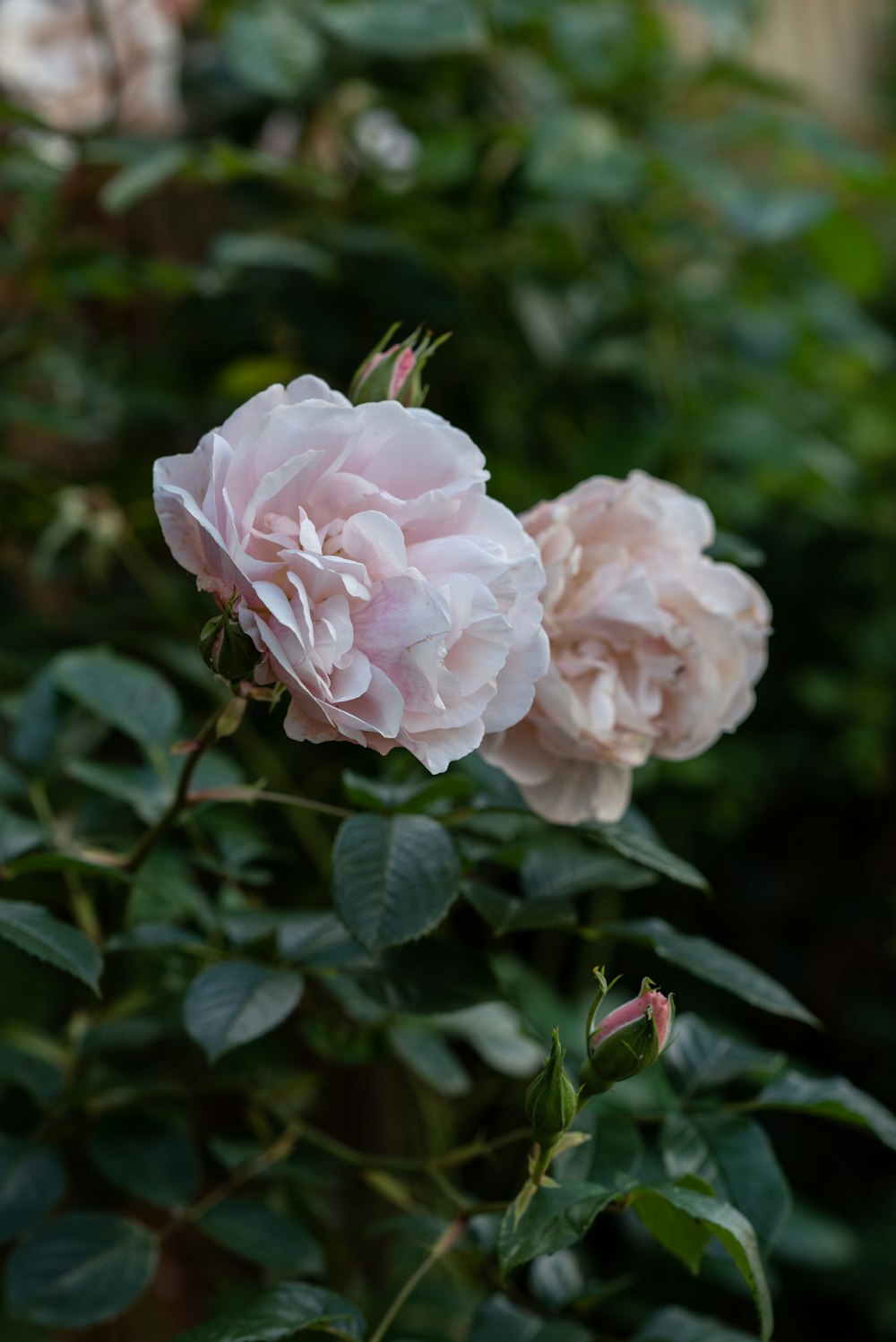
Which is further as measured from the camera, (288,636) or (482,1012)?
(482,1012)

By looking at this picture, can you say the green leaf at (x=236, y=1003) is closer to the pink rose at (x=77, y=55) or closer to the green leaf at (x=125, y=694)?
the green leaf at (x=125, y=694)

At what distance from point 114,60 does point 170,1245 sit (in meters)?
1.15

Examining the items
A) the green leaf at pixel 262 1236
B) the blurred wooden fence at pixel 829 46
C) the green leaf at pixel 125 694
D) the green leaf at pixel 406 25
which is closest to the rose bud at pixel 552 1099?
the green leaf at pixel 262 1236

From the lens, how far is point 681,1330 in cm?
62

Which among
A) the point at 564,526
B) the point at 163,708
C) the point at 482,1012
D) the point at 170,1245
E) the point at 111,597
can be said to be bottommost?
the point at 170,1245

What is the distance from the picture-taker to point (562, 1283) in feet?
2.06

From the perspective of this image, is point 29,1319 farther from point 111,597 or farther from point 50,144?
point 50,144

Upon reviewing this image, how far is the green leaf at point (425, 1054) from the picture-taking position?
0.71 meters

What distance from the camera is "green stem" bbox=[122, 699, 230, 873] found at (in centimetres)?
46

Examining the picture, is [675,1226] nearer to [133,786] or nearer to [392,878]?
[392,878]

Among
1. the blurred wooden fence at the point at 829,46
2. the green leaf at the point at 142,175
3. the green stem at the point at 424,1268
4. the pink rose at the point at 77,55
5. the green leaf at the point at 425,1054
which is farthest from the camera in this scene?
the blurred wooden fence at the point at 829,46

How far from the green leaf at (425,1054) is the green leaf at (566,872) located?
6.6 inches

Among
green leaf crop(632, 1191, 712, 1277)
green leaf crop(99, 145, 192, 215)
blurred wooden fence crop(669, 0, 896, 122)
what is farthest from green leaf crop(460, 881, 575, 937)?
blurred wooden fence crop(669, 0, 896, 122)

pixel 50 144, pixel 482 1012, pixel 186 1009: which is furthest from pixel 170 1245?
pixel 50 144
